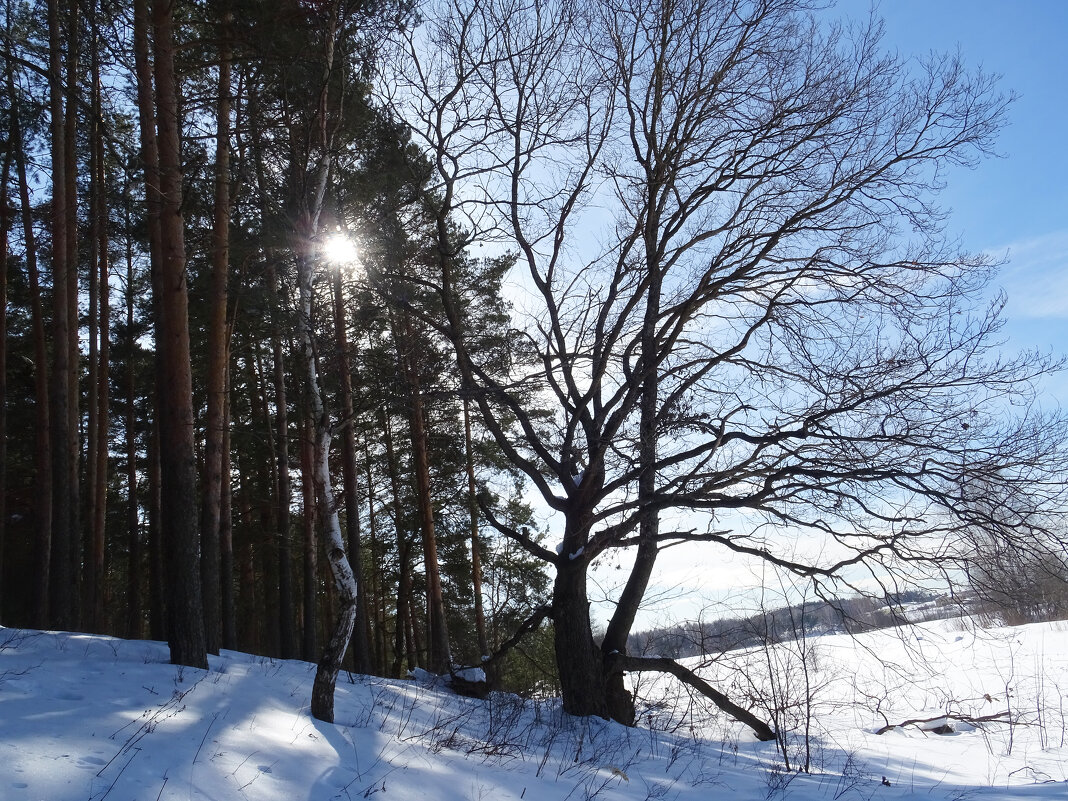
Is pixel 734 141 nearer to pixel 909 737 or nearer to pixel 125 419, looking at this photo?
pixel 909 737

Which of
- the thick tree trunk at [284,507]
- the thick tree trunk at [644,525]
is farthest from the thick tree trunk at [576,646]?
the thick tree trunk at [284,507]

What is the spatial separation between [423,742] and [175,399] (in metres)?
4.42

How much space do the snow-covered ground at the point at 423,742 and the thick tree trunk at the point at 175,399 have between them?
21.2 inches

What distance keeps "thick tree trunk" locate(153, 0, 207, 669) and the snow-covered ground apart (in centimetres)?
54

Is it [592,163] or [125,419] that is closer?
[592,163]

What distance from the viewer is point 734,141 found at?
33.3 ft

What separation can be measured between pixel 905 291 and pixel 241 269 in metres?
10.4

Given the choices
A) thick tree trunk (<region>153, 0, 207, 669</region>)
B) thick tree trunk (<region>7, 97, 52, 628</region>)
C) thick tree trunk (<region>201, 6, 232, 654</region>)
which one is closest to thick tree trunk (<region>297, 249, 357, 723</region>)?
thick tree trunk (<region>153, 0, 207, 669</region>)

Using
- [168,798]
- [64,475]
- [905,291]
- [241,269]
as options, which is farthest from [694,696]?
[64,475]

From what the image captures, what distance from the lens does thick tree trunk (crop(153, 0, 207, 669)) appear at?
285 inches

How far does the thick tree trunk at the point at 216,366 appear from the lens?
976 cm

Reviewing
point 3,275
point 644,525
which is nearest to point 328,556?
point 644,525

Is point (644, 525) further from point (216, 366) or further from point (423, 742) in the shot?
point (216, 366)

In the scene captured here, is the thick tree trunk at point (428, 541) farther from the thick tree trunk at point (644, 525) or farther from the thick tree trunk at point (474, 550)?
the thick tree trunk at point (644, 525)
